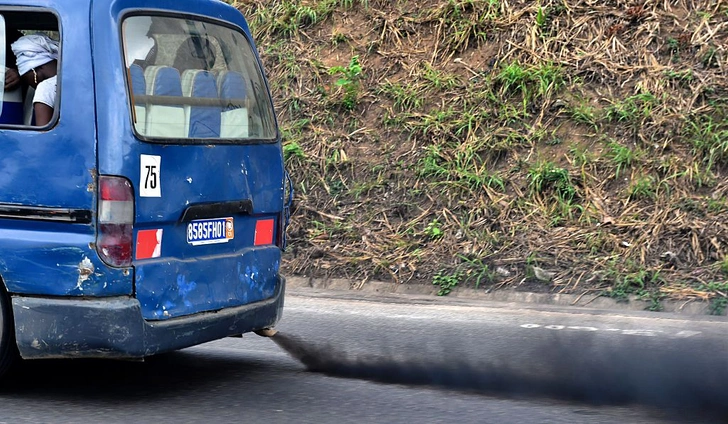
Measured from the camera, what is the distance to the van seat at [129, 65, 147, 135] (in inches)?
196

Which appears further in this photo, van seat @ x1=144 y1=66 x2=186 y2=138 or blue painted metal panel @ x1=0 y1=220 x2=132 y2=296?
van seat @ x1=144 y1=66 x2=186 y2=138

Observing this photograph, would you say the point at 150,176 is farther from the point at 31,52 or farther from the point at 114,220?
the point at 31,52

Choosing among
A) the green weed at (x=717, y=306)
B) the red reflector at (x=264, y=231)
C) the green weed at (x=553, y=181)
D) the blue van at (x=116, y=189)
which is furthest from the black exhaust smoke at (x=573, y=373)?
the green weed at (x=553, y=181)

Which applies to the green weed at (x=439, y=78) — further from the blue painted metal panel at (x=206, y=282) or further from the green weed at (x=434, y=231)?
the blue painted metal panel at (x=206, y=282)

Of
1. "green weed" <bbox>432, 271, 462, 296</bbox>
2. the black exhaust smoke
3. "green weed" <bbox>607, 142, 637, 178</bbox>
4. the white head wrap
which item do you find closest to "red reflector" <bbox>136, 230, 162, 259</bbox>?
the white head wrap

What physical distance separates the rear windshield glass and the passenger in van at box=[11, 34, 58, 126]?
400 mm

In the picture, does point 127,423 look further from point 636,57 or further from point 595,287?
point 636,57

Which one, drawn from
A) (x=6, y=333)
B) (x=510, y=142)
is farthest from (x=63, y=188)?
(x=510, y=142)

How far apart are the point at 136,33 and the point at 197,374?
1.95m

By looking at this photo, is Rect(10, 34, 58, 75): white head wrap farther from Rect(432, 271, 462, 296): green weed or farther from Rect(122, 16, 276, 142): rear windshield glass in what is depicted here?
Rect(432, 271, 462, 296): green weed

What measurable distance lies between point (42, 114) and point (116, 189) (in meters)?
0.57

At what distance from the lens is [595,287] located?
8477mm

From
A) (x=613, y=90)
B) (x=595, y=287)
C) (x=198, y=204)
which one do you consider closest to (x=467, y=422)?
(x=198, y=204)

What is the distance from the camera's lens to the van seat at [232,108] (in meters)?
5.54
